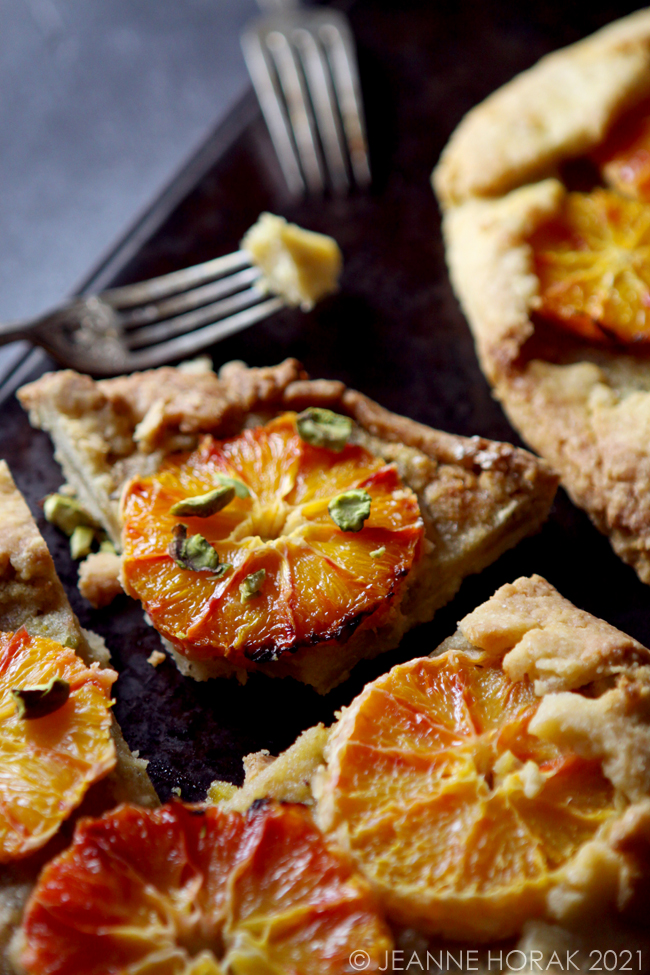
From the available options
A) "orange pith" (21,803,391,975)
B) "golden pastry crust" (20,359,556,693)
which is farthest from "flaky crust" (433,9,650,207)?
"orange pith" (21,803,391,975)

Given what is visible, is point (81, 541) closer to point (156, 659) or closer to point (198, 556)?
point (156, 659)

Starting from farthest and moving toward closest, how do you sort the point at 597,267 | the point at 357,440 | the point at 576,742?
the point at 597,267 → the point at 357,440 → the point at 576,742

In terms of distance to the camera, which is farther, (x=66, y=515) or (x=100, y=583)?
(x=66, y=515)

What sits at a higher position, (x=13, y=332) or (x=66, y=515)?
(x=13, y=332)

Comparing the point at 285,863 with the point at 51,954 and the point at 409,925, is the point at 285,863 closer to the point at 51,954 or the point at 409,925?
the point at 409,925

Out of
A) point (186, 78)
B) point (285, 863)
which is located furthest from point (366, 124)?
point (285, 863)

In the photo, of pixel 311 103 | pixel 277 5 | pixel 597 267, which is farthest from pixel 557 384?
pixel 277 5

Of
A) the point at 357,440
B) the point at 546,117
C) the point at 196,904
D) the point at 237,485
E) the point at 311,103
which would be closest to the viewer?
the point at 196,904

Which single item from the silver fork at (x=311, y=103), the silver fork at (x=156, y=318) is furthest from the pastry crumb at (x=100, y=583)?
the silver fork at (x=311, y=103)
